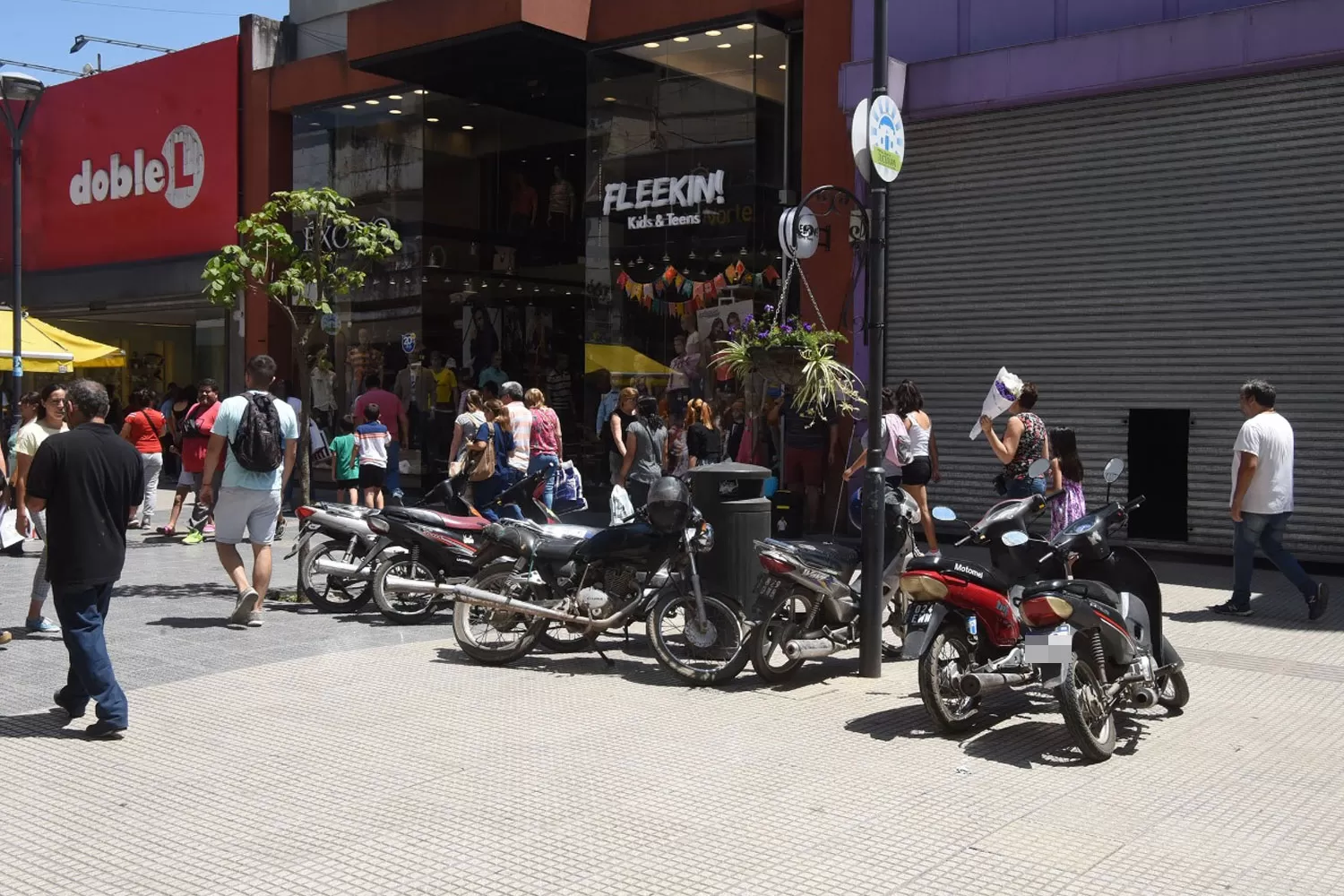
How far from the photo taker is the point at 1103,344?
Answer: 13.6 m

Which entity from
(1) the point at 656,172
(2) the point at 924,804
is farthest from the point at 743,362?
(2) the point at 924,804

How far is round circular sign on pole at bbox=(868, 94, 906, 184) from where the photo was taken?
768 cm

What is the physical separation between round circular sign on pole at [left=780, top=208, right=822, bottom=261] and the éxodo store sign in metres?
2.03

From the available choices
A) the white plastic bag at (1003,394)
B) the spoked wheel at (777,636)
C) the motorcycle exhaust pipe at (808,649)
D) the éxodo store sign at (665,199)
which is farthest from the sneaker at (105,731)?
the éxodo store sign at (665,199)

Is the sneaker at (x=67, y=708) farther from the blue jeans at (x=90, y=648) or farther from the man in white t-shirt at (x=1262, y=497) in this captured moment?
the man in white t-shirt at (x=1262, y=497)

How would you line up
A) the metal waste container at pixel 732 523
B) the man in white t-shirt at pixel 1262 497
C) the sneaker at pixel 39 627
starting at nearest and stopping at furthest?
the metal waste container at pixel 732 523 < the sneaker at pixel 39 627 < the man in white t-shirt at pixel 1262 497

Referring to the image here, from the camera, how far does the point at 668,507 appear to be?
311 inches

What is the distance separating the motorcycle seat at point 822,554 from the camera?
7.77 metres

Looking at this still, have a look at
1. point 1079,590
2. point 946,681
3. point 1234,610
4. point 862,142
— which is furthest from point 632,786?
point 1234,610

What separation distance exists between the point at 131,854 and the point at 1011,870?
10.5ft

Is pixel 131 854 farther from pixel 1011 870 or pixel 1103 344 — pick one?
pixel 1103 344

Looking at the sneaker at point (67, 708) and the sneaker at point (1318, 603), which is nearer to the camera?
the sneaker at point (67, 708)

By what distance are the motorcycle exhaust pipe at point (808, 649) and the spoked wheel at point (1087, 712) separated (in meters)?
1.72

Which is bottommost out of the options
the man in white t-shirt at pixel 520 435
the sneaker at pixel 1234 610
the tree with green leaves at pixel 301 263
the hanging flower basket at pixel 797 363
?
the sneaker at pixel 1234 610
